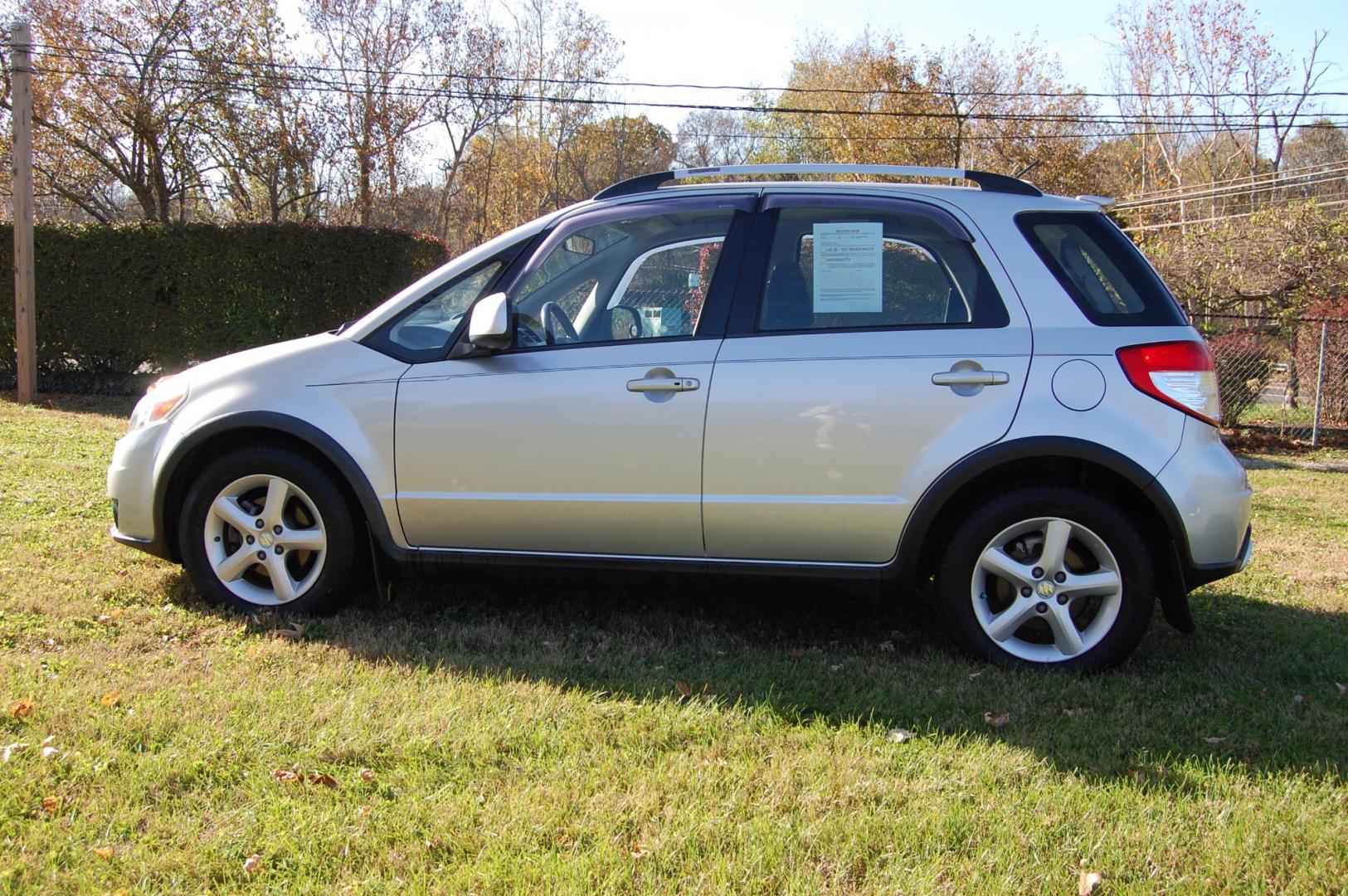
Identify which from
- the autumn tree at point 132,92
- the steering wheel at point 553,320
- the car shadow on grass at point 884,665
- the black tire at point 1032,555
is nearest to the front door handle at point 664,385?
the steering wheel at point 553,320

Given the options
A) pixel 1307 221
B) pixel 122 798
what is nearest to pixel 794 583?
pixel 122 798

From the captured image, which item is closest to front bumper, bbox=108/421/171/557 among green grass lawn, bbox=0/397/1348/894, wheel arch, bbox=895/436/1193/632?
green grass lawn, bbox=0/397/1348/894

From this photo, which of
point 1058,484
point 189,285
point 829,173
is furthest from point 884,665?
point 189,285

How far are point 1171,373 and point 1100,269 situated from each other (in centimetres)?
49

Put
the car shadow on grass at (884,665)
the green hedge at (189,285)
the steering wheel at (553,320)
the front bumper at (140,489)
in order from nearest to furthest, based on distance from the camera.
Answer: the car shadow on grass at (884,665) < the steering wheel at (553,320) < the front bumper at (140,489) < the green hedge at (189,285)

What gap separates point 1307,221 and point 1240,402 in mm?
4383

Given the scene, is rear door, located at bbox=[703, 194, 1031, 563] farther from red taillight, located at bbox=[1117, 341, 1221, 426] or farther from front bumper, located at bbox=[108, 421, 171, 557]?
front bumper, located at bbox=[108, 421, 171, 557]

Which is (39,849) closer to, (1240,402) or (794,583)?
(794,583)

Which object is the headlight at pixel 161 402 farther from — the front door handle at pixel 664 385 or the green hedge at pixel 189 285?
the green hedge at pixel 189 285

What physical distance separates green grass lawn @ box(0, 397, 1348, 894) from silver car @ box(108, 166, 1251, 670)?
1.04ft

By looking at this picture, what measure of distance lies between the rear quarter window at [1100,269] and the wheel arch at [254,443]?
A: 9.22 feet

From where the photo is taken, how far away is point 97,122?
2367 cm

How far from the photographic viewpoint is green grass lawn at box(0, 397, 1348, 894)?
2602 mm

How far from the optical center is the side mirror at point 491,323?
416 centimetres
